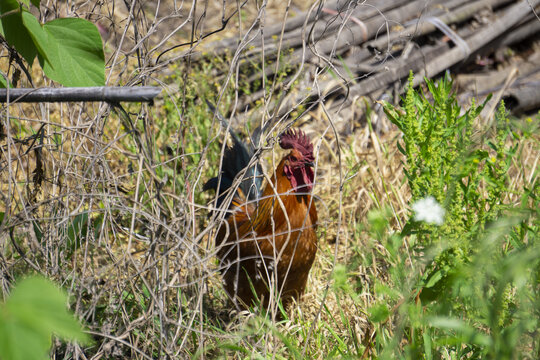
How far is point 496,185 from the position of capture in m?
1.91

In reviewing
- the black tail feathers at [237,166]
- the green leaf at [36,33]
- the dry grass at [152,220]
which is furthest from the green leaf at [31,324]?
the black tail feathers at [237,166]

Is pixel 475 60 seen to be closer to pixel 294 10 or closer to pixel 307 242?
pixel 294 10

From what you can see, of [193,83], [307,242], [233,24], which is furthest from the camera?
[233,24]

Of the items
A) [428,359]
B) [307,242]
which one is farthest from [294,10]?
[428,359]

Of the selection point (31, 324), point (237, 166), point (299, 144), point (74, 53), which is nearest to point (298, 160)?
point (299, 144)

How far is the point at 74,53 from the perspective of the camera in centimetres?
155

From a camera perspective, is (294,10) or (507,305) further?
(294,10)

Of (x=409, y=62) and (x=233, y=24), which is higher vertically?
(x=233, y=24)

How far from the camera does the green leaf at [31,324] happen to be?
2.61ft

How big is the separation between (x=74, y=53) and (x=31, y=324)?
0.95 m

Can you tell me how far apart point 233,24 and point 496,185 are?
471 cm

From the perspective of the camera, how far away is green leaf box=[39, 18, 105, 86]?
1521mm

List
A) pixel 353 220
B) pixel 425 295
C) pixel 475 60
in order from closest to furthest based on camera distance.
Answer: pixel 425 295 → pixel 353 220 → pixel 475 60

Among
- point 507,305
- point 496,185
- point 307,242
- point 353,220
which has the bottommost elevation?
point 353,220
